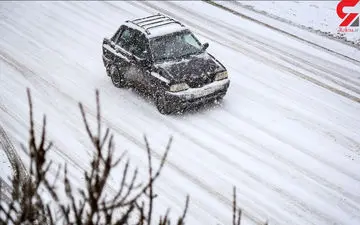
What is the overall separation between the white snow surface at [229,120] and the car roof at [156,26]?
1720 mm

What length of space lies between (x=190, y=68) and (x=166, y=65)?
564 mm

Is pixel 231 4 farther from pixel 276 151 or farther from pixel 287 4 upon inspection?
pixel 276 151

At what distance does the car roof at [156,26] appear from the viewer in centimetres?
1172

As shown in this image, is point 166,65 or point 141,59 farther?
point 141,59

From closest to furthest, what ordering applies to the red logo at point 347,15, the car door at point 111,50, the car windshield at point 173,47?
1. the car windshield at point 173,47
2. the car door at point 111,50
3. the red logo at point 347,15

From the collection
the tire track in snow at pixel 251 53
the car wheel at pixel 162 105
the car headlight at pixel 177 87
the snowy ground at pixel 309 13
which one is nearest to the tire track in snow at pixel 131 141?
the car wheel at pixel 162 105

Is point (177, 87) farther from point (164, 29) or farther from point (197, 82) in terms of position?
point (164, 29)

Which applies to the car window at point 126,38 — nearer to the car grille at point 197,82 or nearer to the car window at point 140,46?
the car window at point 140,46

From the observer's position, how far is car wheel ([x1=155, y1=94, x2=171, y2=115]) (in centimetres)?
1113

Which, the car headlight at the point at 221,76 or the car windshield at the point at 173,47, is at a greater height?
the car windshield at the point at 173,47

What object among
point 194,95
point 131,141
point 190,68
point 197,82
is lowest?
point 131,141

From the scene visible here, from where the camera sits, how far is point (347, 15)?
1762 centimetres

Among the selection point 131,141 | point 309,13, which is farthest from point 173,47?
point 309,13

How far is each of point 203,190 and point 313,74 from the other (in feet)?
20.7
